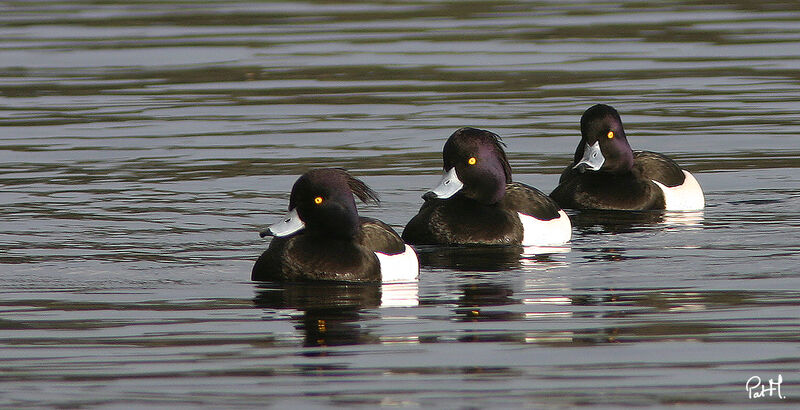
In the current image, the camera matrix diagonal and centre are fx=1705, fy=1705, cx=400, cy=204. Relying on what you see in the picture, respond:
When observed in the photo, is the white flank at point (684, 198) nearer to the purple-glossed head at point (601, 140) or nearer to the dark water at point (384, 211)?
the dark water at point (384, 211)

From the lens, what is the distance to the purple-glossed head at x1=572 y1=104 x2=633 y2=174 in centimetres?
1441

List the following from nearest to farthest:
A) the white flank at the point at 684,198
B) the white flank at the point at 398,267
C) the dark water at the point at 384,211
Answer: the dark water at the point at 384,211 → the white flank at the point at 398,267 → the white flank at the point at 684,198

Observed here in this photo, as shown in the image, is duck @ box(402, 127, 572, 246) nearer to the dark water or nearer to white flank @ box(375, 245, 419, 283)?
the dark water

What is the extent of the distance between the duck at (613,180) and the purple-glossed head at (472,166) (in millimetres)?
1760

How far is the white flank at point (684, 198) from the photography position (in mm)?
14250

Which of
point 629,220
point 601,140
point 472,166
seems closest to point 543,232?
point 472,166

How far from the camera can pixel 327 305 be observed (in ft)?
32.9

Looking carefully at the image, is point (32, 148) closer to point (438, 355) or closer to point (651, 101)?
point (651, 101)

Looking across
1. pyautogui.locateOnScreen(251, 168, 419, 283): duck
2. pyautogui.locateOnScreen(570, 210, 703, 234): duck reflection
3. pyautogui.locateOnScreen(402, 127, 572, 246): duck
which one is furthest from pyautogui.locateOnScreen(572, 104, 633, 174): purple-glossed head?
pyautogui.locateOnScreen(251, 168, 419, 283): duck

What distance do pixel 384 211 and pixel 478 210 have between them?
161 centimetres

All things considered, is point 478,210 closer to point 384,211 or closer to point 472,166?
point 472,166

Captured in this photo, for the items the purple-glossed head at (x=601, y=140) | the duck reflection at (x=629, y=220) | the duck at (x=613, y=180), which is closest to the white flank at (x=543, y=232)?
the duck reflection at (x=629, y=220)

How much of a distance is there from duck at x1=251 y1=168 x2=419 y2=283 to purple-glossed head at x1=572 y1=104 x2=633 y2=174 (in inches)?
154

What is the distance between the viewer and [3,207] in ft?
46.3
